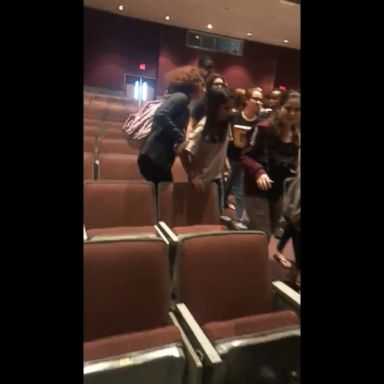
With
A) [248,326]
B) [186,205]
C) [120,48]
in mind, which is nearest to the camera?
[248,326]

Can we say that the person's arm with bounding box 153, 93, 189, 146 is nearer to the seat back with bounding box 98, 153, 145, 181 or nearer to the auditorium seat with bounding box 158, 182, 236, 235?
the auditorium seat with bounding box 158, 182, 236, 235

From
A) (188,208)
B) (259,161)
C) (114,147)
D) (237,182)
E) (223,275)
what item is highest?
(114,147)

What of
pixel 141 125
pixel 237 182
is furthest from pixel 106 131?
pixel 237 182

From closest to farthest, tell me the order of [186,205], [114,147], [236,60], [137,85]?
[186,205] → [114,147] → [137,85] → [236,60]

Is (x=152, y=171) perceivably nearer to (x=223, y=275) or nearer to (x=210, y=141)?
(x=210, y=141)

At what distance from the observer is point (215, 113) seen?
178 cm

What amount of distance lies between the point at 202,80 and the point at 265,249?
3.01 feet

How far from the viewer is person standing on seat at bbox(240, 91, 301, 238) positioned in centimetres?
165

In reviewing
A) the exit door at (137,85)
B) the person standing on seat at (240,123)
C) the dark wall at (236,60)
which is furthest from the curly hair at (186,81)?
the dark wall at (236,60)

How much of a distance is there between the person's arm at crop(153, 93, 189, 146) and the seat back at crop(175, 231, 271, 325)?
0.71 m

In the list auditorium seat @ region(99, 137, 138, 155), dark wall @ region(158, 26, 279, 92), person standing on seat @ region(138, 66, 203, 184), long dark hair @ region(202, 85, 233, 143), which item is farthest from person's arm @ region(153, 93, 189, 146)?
dark wall @ region(158, 26, 279, 92)

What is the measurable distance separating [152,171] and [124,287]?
93 cm
